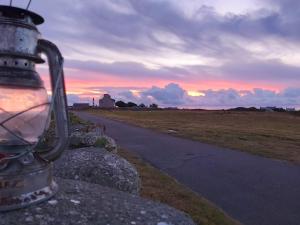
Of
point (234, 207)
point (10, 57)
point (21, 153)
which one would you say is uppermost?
point (10, 57)

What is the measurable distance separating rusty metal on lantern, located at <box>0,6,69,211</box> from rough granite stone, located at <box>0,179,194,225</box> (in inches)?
3.8

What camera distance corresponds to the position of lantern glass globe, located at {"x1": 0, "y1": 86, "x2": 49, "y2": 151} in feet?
10.3

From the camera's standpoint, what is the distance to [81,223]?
343 cm

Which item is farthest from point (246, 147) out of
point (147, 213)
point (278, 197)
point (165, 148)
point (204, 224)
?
point (147, 213)

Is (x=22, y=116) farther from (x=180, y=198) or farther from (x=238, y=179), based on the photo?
(x=238, y=179)

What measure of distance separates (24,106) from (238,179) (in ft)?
29.4

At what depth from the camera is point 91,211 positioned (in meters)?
3.62

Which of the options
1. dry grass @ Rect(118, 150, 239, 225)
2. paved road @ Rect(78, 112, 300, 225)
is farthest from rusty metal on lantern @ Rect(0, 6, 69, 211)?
paved road @ Rect(78, 112, 300, 225)

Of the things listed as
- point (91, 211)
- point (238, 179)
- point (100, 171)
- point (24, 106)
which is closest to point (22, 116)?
point (24, 106)

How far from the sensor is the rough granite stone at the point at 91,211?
3387mm

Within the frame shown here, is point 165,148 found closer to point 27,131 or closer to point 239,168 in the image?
point 239,168

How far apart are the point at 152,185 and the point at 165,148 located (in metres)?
8.49

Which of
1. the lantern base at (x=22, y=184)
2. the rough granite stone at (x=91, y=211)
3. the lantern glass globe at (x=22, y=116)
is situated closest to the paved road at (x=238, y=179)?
the rough granite stone at (x=91, y=211)

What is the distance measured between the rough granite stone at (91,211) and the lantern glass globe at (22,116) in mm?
509
